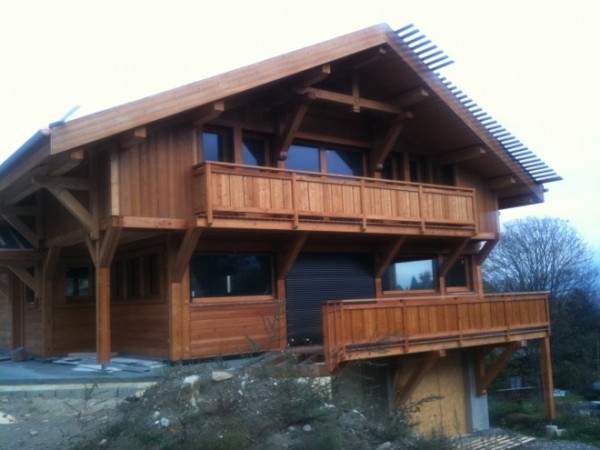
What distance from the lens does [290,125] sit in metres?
17.0

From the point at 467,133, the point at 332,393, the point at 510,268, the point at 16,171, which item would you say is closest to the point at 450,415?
the point at 467,133

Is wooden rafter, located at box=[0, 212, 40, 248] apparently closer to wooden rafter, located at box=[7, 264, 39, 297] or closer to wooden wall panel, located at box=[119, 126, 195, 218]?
wooden rafter, located at box=[7, 264, 39, 297]

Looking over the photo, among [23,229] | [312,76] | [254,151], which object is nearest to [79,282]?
[23,229]

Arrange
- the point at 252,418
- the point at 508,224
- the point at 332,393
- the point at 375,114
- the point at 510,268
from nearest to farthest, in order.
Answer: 1. the point at 252,418
2. the point at 332,393
3. the point at 375,114
4. the point at 510,268
5. the point at 508,224

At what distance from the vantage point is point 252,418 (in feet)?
32.4

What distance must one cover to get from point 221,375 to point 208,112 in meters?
6.16

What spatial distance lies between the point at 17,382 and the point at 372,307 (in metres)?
7.08

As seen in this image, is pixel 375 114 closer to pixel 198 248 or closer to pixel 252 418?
pixel 198 248

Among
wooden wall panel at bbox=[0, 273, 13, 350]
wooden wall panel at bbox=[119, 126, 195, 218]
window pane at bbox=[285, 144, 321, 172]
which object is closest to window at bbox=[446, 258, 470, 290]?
window pane at bbox=[285, 144, 321, 172]

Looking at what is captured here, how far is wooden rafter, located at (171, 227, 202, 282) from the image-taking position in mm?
14703

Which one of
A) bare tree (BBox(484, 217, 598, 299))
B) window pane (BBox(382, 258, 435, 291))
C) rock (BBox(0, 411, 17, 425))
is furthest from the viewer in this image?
bare tree (BBox(484, 217, 598, 299))

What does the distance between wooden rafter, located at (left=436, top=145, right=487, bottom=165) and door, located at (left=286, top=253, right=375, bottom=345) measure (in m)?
4.00

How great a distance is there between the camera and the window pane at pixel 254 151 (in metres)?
17.2

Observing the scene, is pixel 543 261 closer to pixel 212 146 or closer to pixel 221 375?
pixel 212 146
